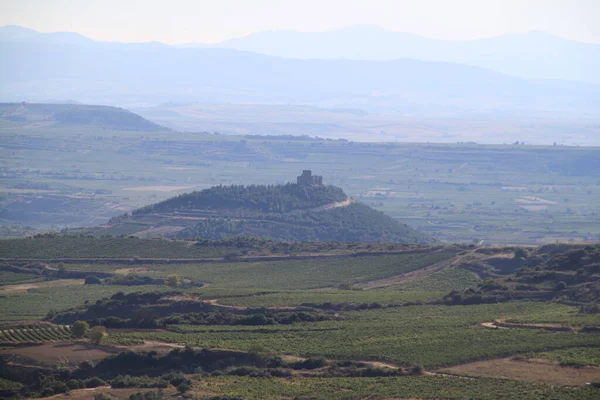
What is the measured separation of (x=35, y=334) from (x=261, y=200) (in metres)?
64.5

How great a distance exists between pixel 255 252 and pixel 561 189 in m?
118

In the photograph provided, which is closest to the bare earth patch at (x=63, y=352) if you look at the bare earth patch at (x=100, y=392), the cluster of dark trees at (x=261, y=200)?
the bare earth patch at (x=100, y=392)

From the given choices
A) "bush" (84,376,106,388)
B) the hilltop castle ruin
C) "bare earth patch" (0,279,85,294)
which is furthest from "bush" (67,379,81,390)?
the hilltop castle ruin

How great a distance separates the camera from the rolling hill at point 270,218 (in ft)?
349

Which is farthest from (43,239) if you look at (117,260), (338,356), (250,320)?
(338,356)

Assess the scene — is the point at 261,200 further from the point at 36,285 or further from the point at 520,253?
the point at 520,253

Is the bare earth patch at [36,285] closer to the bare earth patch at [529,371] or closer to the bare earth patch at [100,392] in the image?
the bare earth patch at [100,392]

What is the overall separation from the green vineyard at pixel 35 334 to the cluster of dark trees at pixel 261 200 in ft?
196

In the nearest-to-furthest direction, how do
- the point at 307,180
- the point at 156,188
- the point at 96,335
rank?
1. the point at 96,335
2. the point at 307,180
3. the point at 156,188

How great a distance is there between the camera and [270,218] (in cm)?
11100

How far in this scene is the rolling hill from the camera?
106500 millimetres

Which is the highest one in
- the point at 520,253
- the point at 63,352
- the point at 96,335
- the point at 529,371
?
the point at 520,253

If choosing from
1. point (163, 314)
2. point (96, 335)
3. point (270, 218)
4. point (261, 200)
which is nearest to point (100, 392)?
point (96, 335)

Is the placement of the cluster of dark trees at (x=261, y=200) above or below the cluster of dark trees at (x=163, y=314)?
above
